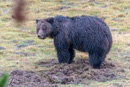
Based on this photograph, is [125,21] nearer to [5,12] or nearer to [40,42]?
[40,42]

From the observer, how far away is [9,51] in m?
9.37

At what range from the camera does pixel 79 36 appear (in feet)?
24.6

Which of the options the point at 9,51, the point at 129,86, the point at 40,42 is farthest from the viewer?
the point at 40,42

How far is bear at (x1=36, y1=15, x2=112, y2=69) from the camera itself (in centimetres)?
721

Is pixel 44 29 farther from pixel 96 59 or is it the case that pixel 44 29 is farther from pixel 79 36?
pixel 96 59

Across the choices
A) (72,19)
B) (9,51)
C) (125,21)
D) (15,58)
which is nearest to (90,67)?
(72,19)

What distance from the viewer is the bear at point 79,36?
7.21 meters

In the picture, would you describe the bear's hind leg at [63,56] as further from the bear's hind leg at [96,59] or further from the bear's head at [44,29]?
the bear's hind leg at [96,59]

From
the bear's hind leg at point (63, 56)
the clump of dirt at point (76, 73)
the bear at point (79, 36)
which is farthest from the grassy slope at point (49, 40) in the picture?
the bear at point (79, 36)

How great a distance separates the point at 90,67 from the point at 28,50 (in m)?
2.67

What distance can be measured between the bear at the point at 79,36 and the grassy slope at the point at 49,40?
27.2 inches

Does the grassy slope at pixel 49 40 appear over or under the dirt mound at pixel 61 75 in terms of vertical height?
under

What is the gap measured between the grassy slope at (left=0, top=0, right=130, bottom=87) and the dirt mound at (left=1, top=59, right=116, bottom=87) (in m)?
0.32

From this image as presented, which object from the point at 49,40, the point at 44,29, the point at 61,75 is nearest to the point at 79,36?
the point at 44,29
